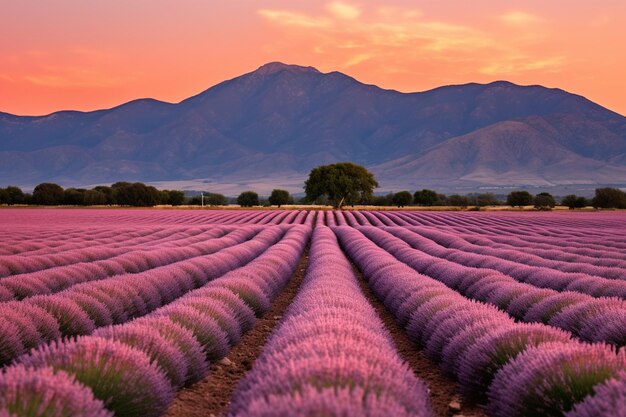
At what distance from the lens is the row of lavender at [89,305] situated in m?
6.43

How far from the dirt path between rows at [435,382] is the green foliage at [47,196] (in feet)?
298

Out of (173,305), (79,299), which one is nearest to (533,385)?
(173,305)

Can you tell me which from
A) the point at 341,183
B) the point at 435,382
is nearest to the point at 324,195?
the point at 341,183

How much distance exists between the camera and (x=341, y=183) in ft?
259

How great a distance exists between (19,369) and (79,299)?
462 centimetres

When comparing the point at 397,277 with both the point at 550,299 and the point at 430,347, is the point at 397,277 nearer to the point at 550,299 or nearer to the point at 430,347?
the point at 550,299

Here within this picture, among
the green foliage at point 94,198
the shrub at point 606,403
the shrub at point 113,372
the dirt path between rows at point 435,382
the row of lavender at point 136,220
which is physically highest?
the green foliage at point 94,198

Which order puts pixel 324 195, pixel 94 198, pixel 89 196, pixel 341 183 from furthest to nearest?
pixel 324 195 → pixel 94 198 → pixel 89 196 → pixel 341 183

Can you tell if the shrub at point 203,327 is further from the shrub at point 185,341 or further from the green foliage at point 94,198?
the green foliage at point 94,198

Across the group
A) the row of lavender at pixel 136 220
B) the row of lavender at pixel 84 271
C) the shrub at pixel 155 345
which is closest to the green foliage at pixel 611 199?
the row of lavender at pixel 136 220

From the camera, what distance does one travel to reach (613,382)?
3.32 m

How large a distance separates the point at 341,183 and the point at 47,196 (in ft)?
143

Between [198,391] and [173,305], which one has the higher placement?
[173,305]

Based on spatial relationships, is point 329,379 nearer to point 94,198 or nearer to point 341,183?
point 341,183
